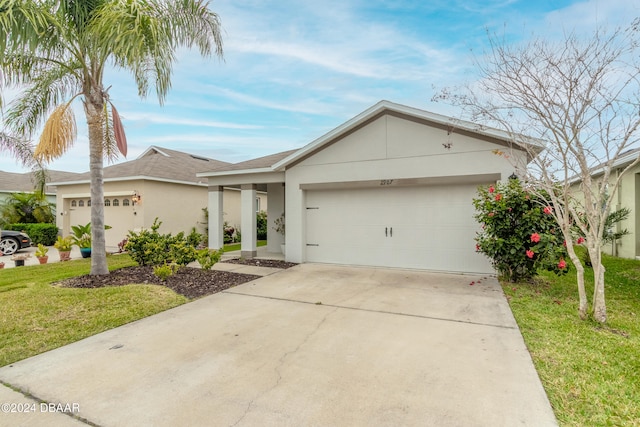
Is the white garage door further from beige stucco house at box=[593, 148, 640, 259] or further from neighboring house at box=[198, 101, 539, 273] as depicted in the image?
beige stucco house at box=[593, 148, 640, 259]

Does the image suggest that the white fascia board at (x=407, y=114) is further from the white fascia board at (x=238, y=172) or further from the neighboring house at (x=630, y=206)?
the neighboring house at (x=630, y=206)

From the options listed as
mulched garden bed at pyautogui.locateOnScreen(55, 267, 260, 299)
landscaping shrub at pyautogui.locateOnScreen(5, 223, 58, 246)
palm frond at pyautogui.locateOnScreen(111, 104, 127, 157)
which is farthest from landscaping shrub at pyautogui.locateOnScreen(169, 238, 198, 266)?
landscaping shrub at pyautogui.locateOnScreen(5, 223, 58, 246)

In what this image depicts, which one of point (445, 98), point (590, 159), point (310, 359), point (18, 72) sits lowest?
point (310, 359)

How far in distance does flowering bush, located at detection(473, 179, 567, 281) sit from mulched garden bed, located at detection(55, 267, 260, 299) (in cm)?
562

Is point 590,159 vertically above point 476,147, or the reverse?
point 476,147

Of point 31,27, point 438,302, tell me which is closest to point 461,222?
point 438,302

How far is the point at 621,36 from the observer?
15.6 feet

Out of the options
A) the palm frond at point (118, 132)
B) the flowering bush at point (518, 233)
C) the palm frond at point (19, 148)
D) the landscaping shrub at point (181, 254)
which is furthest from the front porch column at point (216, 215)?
the flowering bush at point (518, 233)

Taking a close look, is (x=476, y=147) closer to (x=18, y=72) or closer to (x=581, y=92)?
(x=581, y=92)

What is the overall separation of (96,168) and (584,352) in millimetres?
9540

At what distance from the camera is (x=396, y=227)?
9070 millimetres

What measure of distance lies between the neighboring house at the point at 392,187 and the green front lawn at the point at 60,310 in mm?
4958

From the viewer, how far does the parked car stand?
12.7 metres

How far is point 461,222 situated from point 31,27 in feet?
32.6
